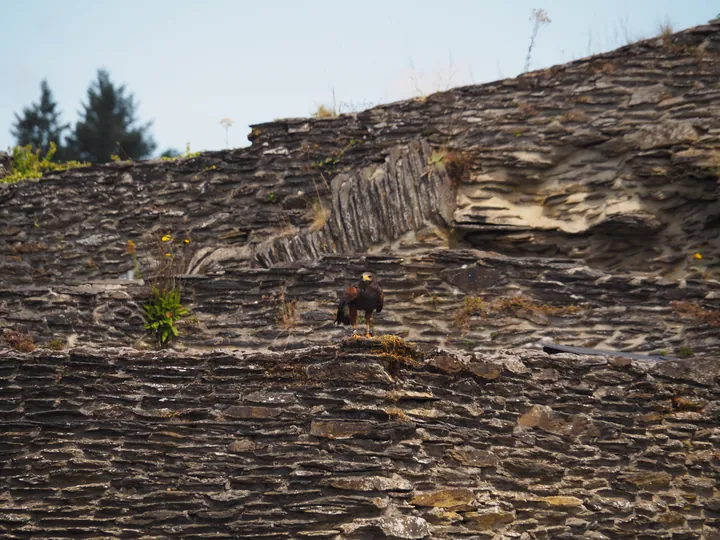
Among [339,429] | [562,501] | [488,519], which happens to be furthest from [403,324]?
[488,519]

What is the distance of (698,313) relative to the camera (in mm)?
8906

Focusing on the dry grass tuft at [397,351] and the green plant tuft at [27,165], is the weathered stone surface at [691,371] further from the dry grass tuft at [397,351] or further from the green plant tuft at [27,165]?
the green plant tuft at [27,165]

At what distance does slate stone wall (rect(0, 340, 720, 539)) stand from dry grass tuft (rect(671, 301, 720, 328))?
1786mm

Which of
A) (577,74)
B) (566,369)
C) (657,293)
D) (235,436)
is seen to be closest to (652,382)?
(566,369)

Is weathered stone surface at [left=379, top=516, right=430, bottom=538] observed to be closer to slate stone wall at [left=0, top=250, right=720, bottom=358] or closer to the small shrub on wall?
slate stone wall at [left=0, top=250, right=720, bottom=358]

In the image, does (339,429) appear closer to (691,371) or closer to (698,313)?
(691,371)

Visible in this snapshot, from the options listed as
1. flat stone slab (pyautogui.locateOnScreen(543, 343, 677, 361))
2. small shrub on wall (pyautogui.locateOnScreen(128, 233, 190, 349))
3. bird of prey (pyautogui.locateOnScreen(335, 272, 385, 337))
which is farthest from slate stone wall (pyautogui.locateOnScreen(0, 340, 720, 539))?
small shrub on wall (pyautogui.locateOnScreen(128, 233, 190, 349))

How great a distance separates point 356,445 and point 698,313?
439 centimetres

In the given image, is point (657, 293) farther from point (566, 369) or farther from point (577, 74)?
point (577, 74)

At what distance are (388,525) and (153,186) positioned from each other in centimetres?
774

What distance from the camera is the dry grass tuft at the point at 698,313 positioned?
883 cm

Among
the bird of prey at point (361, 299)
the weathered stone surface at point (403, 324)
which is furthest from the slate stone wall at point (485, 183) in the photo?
the bird of prey at point (361, 299)

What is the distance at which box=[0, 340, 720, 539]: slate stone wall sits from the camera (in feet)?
20.5

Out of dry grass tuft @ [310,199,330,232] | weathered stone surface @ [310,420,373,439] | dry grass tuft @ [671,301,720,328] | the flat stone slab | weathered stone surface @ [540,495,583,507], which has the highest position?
dry grass tuft @ [310,199,330,232]
